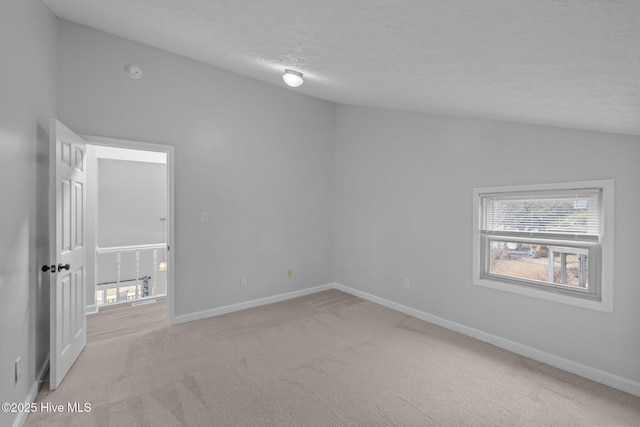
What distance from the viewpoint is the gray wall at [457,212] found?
2.34 metres

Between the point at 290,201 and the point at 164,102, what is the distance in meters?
2.01

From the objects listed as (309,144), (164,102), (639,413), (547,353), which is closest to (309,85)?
(309,144)

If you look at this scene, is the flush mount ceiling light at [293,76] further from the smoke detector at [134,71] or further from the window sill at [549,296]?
the window sill at [549,296]

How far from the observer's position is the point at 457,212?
3377 millimetres

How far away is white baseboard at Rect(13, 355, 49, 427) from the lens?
1.87m

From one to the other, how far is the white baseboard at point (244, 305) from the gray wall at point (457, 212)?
50cm

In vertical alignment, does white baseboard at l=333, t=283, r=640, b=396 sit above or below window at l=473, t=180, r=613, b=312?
below

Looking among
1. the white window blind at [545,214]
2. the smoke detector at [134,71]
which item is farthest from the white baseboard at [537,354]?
the smoke detector at [134,71]

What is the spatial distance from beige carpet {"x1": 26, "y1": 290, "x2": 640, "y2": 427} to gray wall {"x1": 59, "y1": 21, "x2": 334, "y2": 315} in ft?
2.94

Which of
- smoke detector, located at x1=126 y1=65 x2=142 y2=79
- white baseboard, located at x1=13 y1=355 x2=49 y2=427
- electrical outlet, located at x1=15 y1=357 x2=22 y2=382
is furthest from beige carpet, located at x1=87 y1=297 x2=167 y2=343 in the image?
smoke detector, located at x1=126 y1=65 x2=142 y2=79

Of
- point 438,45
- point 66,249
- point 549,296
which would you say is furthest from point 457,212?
point 66,249

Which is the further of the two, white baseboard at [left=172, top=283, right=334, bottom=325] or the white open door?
white baseboard at [left=172, top=283, right=334, bottom=325]

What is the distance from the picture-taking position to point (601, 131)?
2.38 meters

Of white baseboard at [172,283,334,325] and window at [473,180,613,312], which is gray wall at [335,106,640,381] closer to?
window at [473,180,613,312]
